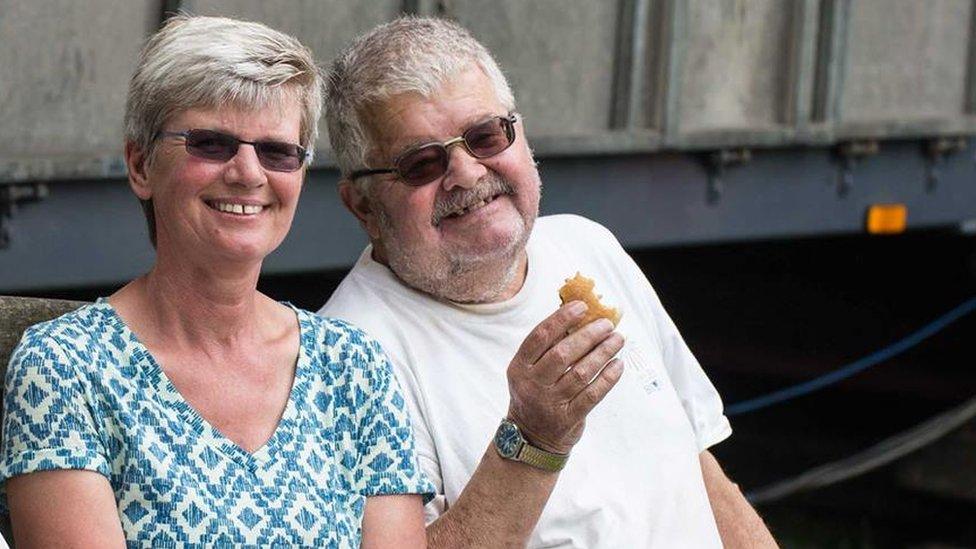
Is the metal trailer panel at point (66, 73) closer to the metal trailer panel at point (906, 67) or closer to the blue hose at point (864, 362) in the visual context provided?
the metal trailer panel at point (906, 67)

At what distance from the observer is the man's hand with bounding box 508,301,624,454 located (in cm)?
272

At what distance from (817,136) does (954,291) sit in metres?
2.84

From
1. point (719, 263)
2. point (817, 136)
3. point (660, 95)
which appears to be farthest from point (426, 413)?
point (719, 263)

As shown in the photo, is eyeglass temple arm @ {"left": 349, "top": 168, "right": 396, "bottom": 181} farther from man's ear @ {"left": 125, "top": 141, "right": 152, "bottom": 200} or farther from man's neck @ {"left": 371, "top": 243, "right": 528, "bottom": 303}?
man's ear @ {"left": 125, "top": 141, "right": 152, "bottom": 200}

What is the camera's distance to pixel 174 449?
8.21ft

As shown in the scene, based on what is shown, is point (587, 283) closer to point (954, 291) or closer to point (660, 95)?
point (660, 95)

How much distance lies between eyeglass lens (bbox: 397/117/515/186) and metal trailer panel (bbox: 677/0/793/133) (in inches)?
129

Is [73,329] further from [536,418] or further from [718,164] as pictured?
[718,164]

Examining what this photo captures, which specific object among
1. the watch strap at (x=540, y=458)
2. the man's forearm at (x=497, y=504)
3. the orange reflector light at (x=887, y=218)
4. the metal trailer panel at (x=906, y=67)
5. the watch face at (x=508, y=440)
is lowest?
the orange reflector light at (x=887, y=218)

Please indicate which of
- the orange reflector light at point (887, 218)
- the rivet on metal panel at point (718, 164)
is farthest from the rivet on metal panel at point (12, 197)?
the orange reflector light at point (887, 218)

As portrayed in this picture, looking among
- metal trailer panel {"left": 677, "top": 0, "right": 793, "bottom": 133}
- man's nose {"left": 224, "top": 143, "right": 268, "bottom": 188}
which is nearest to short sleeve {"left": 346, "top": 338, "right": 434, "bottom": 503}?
man's nose {"left": 224, "top": 143, "right": 268, "bottom": 188}

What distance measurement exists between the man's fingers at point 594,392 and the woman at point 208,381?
0.24 metres

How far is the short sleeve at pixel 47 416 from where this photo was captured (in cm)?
242

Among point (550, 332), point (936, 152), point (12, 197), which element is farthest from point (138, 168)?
point (936, 152)
